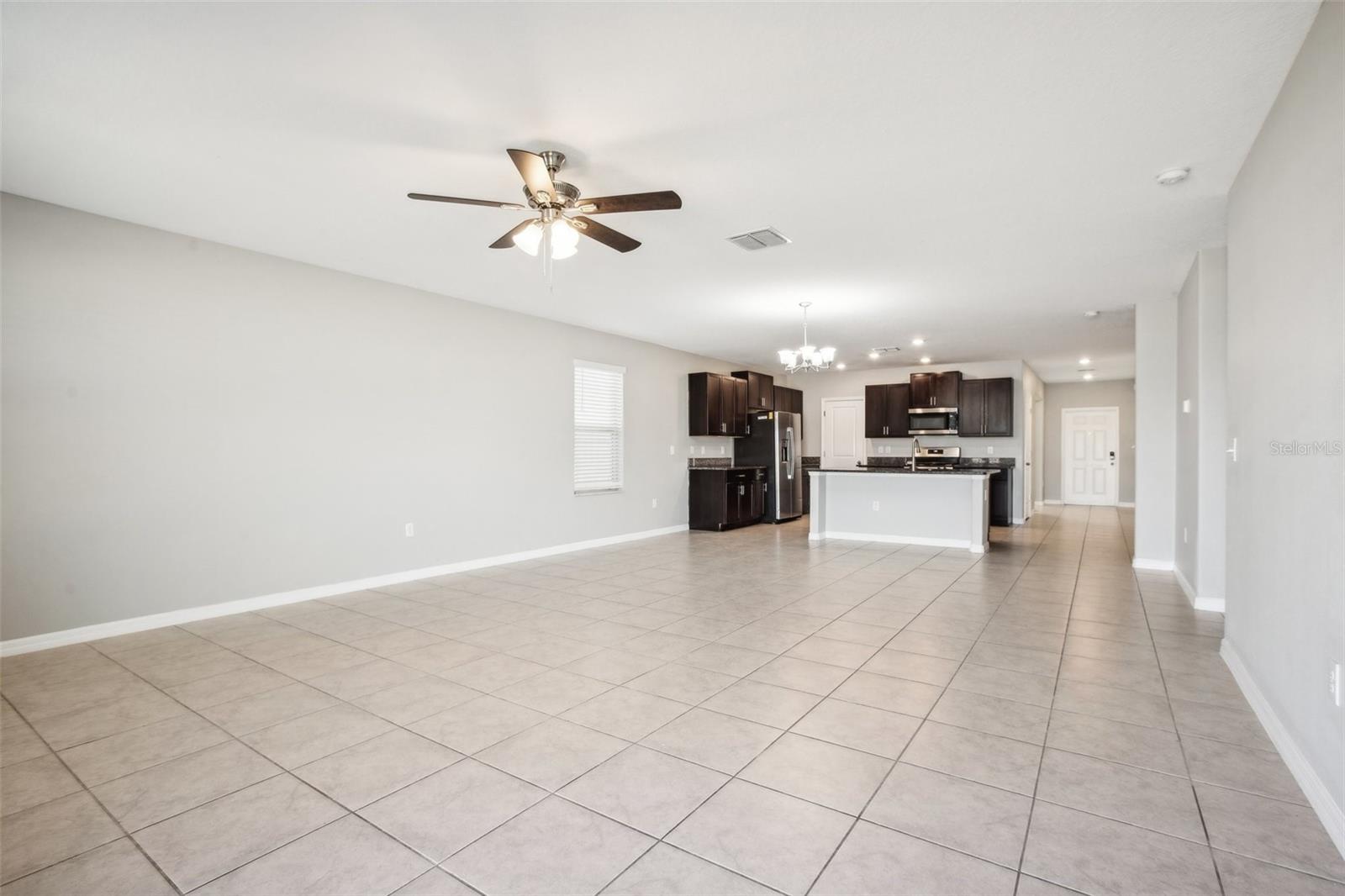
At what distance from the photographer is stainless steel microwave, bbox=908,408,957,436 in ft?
32.2

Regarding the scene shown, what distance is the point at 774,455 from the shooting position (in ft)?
31.8

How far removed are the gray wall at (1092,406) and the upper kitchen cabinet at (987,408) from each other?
378 cm

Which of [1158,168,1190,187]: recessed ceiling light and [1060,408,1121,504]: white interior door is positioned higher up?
[1158,168,1190,187]: recessed ceiling light

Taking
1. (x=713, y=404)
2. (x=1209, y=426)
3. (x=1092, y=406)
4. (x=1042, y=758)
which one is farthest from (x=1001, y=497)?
(x=1042, y=758)

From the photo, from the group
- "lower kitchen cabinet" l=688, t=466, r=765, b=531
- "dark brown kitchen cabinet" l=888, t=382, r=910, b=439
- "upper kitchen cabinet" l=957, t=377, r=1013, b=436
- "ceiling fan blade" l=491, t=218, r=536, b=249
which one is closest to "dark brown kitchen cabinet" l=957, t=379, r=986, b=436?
"upper kitchen cabinet" l=957, t=377, r=1013, b=436

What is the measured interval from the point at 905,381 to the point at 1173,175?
7.43 metres

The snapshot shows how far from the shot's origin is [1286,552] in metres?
2.26

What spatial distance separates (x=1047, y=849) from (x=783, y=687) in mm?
1307

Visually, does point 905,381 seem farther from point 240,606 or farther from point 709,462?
point 240,606

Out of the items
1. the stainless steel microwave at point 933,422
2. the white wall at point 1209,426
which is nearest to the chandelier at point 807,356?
the white wall at point 1209,426

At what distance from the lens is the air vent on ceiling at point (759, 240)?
13.1 ft

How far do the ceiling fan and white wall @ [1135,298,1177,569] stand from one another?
4.99 metres

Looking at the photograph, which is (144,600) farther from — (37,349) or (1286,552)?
(1286,552)

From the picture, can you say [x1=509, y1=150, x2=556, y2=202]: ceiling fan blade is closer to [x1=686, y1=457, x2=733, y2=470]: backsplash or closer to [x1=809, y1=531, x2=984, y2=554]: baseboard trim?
[x1=809, y1=531, x2=984, y2=554]: baseboard trim
